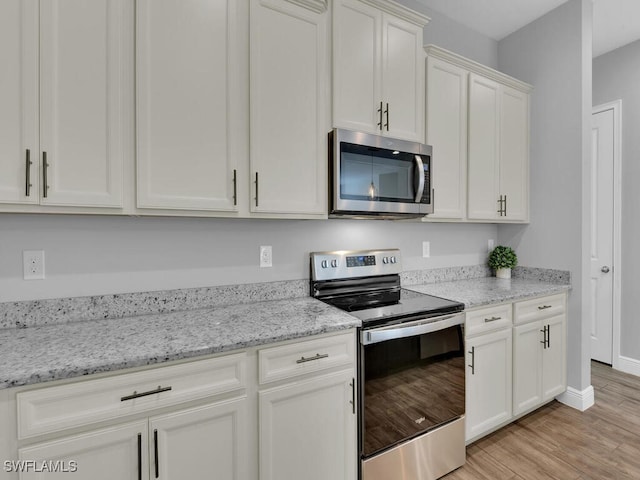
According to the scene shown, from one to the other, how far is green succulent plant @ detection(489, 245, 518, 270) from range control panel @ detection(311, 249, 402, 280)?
104cm

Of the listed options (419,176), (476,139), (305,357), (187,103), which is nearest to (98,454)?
(305,357)

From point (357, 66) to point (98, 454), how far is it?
81.6 inches

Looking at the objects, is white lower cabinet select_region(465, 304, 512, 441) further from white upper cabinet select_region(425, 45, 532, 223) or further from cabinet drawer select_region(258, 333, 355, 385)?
cabinet drawer select_region(258, 333, 355, 385)

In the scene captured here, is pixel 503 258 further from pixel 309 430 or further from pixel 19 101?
pixel 19 101

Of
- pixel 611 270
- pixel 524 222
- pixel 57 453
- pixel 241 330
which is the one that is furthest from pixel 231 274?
pixel 611 270

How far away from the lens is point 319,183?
175cm

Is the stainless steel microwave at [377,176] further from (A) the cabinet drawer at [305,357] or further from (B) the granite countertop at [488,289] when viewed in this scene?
(A) the cabinet drawer at [305,357]

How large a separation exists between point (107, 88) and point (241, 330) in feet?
3.67

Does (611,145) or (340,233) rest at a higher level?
(611,145)

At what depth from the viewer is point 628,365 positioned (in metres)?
3.03

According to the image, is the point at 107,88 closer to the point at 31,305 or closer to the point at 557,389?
the point at 31,305

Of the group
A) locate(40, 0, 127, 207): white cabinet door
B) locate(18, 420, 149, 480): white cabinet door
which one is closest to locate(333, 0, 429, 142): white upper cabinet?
locate(40, 0, 127, 207): white cabinet door

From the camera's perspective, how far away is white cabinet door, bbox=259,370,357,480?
1.31 meters

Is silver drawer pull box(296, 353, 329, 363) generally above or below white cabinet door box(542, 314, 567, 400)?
above
